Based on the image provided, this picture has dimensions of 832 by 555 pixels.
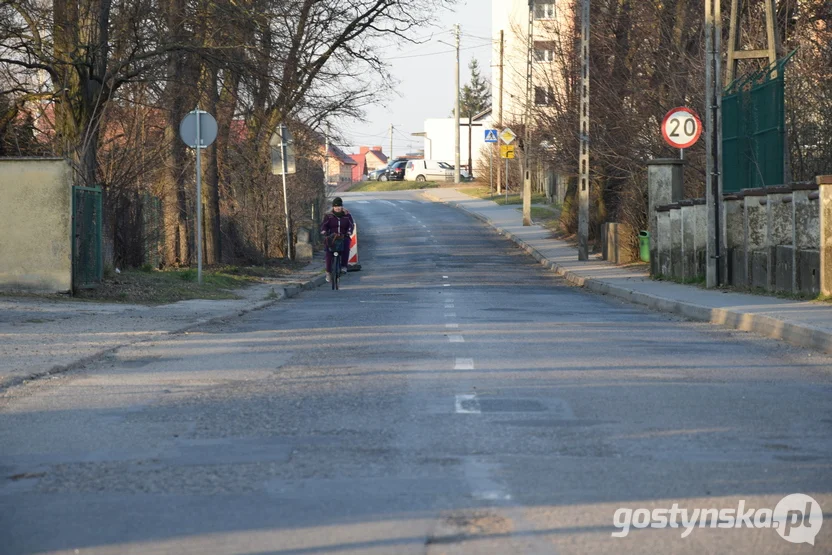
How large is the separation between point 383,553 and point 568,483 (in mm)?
1456

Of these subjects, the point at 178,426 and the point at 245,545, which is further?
the point at 178,426

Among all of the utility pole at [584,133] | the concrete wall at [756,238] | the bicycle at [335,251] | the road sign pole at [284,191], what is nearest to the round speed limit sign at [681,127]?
the concrete wall at [756,238]

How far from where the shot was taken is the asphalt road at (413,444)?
5020 mm

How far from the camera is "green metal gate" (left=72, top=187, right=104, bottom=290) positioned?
1775 cm

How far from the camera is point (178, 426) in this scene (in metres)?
7.51

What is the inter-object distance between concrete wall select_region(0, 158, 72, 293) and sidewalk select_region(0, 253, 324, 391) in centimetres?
63

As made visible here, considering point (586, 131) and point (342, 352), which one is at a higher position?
point (586, 131)

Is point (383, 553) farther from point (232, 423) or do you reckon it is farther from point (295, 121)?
point (295, 121)

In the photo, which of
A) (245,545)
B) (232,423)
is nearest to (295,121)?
(232,423)

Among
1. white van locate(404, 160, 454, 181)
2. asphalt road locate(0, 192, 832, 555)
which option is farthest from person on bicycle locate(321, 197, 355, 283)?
white van locate(404, 160, 454, 181)

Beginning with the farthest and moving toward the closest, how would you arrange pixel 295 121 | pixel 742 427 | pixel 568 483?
pixel 295 121, pixel 742 427, pixel 568 483

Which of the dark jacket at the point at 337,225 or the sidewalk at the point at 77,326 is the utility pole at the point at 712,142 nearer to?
the dark jacket at the point at 337,225

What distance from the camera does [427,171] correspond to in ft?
315

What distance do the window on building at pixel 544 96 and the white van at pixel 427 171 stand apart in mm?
52423
